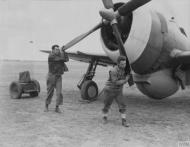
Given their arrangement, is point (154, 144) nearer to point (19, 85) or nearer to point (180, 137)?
point (180, 137)

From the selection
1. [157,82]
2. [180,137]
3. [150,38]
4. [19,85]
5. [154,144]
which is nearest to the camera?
[154,144]

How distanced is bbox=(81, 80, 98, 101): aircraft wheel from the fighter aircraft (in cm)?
188

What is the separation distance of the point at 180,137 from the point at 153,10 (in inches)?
159

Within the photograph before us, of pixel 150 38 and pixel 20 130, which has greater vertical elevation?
pixel 150 38

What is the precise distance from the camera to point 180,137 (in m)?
5.27

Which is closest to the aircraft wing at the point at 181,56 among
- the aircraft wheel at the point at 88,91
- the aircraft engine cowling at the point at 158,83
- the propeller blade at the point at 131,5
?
the aircraft engine cowling at the point at 158,83

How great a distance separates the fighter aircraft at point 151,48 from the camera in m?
7.48

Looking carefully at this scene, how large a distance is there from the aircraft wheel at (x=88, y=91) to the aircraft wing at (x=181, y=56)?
3254mm

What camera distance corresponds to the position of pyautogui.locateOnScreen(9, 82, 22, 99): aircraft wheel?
383 inches

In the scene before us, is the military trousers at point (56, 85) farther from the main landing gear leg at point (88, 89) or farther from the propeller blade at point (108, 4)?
the main landing gear leg at point (88, 89)

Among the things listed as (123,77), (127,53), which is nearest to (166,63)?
(127,53)

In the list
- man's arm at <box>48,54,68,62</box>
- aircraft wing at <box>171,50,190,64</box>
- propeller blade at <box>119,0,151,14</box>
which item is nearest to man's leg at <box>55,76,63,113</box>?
man's arm at <box>48,54,68,62</box>

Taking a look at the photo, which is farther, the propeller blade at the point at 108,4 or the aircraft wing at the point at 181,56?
the aircraft wing at the point at 181,56

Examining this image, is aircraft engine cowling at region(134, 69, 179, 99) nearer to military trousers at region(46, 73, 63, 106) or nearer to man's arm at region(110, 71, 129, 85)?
man's arm at region(110, 71, 129, 85)
